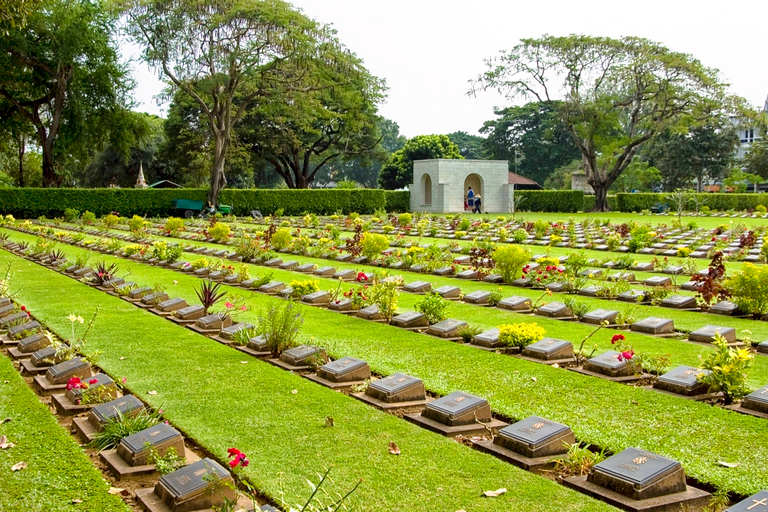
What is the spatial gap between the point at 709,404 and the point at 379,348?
286cm

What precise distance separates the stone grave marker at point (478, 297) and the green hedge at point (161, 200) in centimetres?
2342

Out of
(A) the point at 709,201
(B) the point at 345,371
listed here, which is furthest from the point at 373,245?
(A) the point at 709,201

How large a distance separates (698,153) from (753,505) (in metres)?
56.7

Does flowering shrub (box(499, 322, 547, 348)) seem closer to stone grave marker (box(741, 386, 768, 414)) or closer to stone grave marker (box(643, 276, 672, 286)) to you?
stone grave marker (box(741, 386, 768, 414))

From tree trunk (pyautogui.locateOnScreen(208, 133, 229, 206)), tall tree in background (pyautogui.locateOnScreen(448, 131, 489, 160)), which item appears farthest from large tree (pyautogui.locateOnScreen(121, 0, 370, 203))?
tall tree in background (pyautogui.locateOnScreen(448, 131, 489, 160))

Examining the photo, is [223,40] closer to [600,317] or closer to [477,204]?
[477,204]

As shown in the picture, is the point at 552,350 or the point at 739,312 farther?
the point at 739,312

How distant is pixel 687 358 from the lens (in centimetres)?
→ 603

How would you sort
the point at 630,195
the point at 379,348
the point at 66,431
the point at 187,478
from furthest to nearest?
the point at 630,195, the point at 379,348, the point at 66,431, the point at 187,478

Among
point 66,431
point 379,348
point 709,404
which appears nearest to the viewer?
point 66,431

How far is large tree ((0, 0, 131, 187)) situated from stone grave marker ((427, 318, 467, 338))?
28424 mm

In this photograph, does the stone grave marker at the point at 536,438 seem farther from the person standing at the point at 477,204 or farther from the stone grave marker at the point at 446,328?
the person standing at the point at 477,204

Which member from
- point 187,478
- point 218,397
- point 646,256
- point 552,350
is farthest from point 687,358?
point 646,256

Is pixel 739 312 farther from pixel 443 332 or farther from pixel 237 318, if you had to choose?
pixel 237 318
